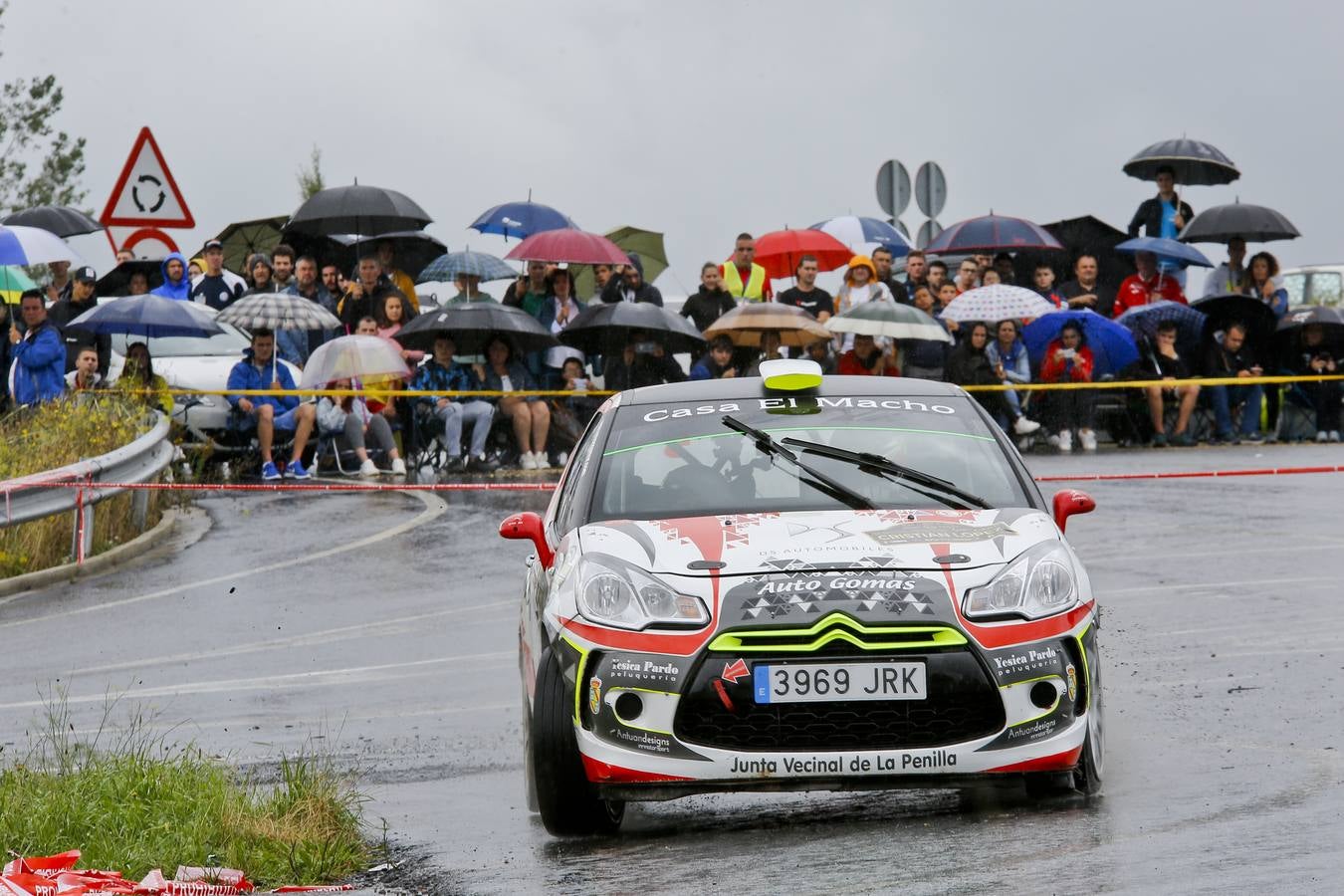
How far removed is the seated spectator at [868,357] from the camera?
83.6ft

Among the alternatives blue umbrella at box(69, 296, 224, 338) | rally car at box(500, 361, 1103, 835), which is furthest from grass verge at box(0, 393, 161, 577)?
rally car at box(500, 361, 1103, 835)

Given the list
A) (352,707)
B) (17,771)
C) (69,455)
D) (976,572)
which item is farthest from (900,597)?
(69,455)

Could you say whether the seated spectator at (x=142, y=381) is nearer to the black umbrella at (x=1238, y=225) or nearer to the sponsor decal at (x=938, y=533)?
the black umbrella at (x=1238, y=225)

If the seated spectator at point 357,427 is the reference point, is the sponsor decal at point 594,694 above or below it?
above

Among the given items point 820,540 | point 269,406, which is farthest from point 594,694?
point 269,406

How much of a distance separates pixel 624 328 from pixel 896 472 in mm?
16980

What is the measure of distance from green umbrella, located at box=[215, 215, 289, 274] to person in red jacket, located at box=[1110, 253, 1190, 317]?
12.0 meters

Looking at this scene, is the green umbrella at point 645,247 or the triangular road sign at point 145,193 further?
the green umbrella at point 645,247

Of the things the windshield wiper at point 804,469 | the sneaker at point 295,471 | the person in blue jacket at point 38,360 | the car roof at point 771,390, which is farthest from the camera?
the sneaker at point 295,471

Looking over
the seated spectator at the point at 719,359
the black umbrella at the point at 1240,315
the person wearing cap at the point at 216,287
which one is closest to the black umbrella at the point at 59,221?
the person wearing cap at the point at 216,287

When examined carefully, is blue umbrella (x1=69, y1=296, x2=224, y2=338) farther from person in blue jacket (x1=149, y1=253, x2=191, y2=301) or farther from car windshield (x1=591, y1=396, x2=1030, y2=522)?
car windshield (x1=591, y1=396, x2=1030, y2=522)

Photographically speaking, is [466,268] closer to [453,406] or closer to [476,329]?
[453,406]

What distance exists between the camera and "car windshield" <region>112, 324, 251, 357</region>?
25.4 metres

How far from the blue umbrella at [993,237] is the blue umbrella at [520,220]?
15.6 ft
